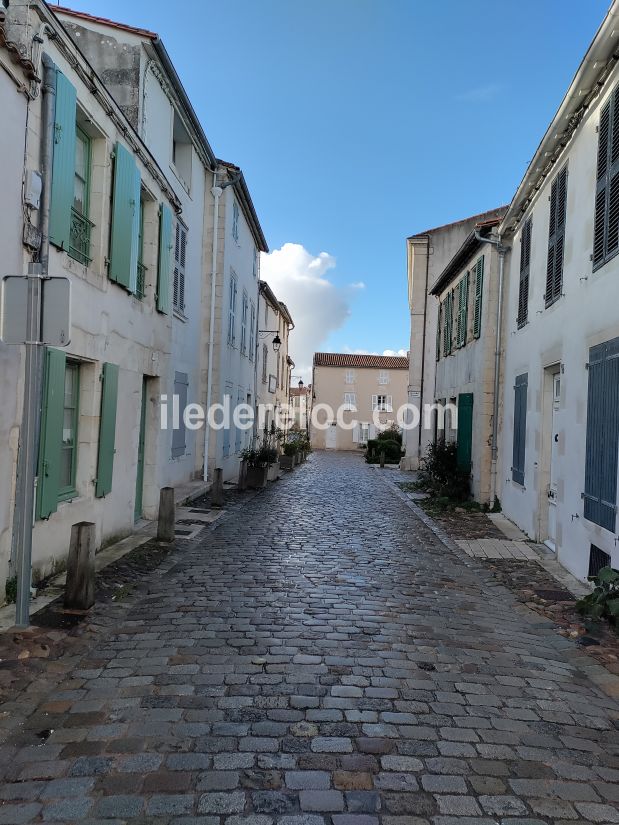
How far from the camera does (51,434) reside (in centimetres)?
594

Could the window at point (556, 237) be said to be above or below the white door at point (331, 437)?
above

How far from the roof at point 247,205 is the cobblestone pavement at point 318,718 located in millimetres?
11361

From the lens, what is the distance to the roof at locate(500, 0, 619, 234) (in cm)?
583

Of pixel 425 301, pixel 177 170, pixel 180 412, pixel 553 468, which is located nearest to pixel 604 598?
pixel 553 468

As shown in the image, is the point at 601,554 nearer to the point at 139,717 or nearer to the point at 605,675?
the point at 605,675

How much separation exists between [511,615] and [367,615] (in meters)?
1.35

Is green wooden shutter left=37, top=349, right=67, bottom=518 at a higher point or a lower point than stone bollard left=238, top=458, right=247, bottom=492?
higher

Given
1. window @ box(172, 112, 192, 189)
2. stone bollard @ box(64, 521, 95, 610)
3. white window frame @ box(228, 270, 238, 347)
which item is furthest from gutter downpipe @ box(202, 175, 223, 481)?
stone bollard @ box(64, 521, 95, 610)

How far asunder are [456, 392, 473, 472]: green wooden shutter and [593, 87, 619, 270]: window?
676 centimetres

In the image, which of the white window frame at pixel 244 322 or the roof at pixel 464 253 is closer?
the roof at pixel 464 253

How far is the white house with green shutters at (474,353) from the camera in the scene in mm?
12148


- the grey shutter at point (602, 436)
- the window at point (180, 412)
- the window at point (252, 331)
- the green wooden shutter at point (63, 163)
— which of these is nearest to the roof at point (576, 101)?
the grey shutter at point (602, 436)

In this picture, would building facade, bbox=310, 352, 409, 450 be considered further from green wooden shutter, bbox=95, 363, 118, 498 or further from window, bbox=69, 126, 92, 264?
window, bbox=69, 126, 92, 264

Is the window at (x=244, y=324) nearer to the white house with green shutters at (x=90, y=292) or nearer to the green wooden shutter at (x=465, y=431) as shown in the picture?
the green wooden shutter at (x=465, y=431)
